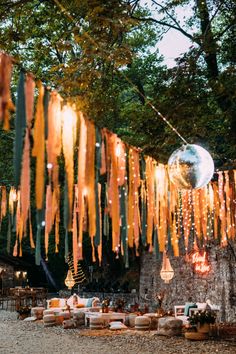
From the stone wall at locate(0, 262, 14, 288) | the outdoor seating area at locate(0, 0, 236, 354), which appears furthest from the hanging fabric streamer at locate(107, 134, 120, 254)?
the stone wall at locate(0, 262, 14, 288)

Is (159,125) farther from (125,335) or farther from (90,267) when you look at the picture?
(90,267)

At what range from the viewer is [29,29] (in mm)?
8570

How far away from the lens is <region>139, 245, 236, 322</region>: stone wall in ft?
41.8

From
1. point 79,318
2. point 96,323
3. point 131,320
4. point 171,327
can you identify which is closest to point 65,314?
point 79,318

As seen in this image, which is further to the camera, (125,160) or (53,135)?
(125,160)

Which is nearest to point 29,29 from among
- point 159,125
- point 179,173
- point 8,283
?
point 159,125

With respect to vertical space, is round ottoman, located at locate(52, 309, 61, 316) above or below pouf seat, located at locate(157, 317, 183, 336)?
above

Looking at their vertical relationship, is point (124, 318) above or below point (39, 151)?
below

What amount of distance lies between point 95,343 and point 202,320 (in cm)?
229

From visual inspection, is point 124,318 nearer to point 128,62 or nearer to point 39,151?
point 128,62

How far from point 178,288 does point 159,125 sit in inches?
290

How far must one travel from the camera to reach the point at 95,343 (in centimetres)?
1027

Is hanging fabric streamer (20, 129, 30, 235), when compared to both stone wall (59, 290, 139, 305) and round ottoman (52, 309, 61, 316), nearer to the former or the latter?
round ottoman (52, 309, 61, 316)

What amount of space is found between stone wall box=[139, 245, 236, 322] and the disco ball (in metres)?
8.32
